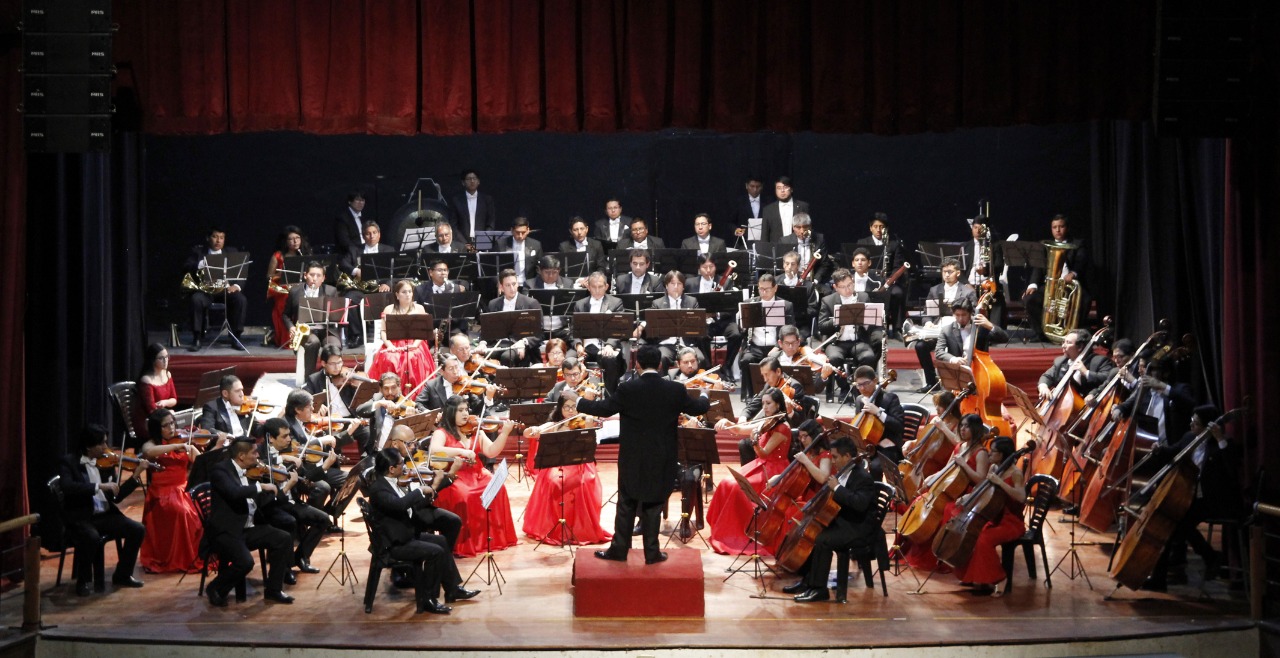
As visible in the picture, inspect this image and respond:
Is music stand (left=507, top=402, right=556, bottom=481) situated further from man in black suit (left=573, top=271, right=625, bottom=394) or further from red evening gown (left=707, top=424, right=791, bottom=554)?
man in black suit (left=573, top=271, right=625, bottom=394)

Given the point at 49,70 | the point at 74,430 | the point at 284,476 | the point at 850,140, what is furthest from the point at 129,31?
the point at 850,140

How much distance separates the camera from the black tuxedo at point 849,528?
8.20m

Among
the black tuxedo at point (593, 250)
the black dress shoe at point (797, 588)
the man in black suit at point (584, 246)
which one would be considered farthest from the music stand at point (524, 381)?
the man in black suit at point (584, 246)

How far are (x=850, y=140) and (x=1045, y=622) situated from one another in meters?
9.29

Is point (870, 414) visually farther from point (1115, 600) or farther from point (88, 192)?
point (88, 192)

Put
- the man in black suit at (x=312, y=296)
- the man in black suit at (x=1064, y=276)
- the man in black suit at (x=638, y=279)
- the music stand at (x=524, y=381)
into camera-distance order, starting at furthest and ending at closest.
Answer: the man in black suit at (x=1064, y=276)
the man in black suit at (x=638, y=279)
the man in black suit at (x=312, y=296)
the music stand at (x=524, y=381)

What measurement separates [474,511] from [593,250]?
455 centimetres

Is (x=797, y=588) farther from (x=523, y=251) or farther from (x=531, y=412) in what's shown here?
(x=523, y=251)

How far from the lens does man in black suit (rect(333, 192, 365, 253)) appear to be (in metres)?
14.0

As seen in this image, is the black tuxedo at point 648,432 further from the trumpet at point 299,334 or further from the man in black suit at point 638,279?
the trumpet at point 299,334

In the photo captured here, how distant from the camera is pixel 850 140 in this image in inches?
640

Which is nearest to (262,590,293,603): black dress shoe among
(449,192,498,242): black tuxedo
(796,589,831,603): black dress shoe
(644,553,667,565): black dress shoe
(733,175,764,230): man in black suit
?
(644,553,667,565): black dress shoe

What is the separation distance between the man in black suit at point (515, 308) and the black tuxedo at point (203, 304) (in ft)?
10.3

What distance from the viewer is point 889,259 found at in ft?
43.5
